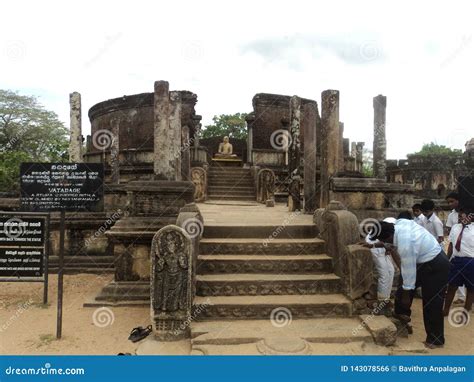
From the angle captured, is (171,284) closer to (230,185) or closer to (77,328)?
(77,328)

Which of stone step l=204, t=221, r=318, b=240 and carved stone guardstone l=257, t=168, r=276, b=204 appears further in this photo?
carved stone guardstone l=257, t=168, r=276, b=204

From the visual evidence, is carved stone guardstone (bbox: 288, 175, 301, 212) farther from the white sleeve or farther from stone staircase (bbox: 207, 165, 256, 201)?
stone staircase (bbox: 207, 165, 256, 201)

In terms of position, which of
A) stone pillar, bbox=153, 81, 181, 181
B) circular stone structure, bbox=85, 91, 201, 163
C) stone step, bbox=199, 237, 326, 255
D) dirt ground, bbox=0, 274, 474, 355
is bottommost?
dirt ground, bbox=0, 274, 474, 355

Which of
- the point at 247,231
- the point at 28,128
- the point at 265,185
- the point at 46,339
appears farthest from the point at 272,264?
the point at 28,128

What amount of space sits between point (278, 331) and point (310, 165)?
4.72m

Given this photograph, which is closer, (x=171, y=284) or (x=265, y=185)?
(x=171, y=284)

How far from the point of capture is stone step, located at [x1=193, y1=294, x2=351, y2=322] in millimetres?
4457

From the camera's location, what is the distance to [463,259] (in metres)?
5.01

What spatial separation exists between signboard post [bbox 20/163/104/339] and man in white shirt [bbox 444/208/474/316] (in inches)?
196

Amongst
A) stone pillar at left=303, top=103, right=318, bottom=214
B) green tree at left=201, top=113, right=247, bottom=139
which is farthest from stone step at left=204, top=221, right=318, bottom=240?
green tree at left=201, top=113, right=247, bottom=139

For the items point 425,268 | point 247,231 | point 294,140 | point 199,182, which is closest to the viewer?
point 425,268

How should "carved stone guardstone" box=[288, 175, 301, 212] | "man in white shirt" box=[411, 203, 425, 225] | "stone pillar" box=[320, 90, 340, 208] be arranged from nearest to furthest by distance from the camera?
"man in white shirt" box=[411, 203, 425, 225] → "stone pillar" box=[320, 90, 340, 208] → "carved stone guardstone" box=[288, 175, 301, 212]

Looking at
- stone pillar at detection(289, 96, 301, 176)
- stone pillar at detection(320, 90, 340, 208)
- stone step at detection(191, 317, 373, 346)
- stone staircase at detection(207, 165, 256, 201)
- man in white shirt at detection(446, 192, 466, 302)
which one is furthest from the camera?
stone staircase at detection(207, 165, 256, 201)

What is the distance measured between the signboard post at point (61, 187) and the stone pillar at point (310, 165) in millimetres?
4730
